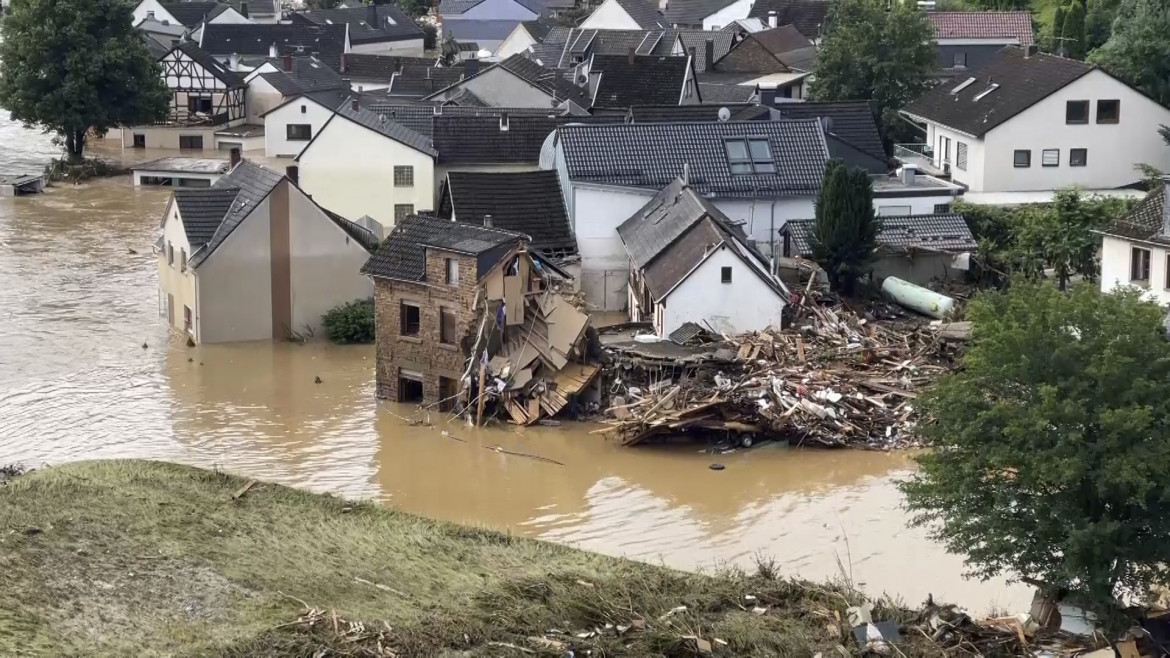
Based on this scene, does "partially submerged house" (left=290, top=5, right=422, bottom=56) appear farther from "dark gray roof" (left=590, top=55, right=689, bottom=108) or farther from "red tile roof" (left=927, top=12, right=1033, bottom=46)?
"dark gray roof" (left=590, top=55, right=689, bottom=108)

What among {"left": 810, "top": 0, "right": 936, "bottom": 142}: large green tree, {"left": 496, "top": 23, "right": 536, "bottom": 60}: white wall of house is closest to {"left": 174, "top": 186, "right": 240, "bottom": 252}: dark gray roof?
{"left": 810, "top": 0, "right": 936, "bottom": 142}: large green tree

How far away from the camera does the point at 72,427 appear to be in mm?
30469

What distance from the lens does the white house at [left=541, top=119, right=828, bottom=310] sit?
124ft

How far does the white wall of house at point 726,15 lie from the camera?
7931cm

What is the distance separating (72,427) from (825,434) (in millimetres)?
12895

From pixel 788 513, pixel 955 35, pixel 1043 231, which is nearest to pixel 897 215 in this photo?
pixel 1043 231

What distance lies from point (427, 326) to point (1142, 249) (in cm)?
1324

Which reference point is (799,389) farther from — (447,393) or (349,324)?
(349,324)

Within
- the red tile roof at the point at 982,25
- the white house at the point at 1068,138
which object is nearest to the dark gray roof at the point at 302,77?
the red tile roof at the point at 982,25

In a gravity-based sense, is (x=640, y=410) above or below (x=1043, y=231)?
below

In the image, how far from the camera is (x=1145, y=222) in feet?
108

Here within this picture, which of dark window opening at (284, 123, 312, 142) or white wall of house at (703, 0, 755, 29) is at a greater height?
white wall of house at (703, 0, 755, 29)

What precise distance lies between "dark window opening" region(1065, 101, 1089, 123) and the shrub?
1832 centimetres

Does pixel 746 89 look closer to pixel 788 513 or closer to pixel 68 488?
pixel 788 513
